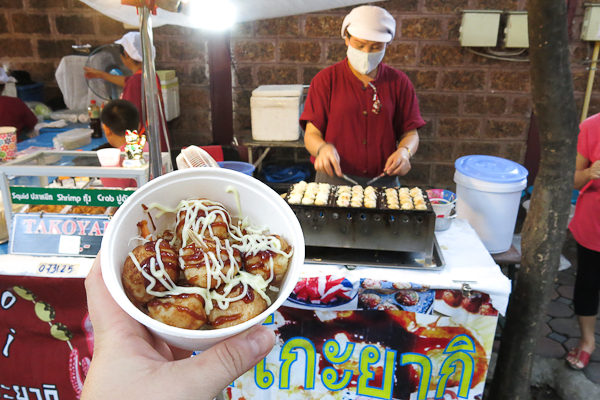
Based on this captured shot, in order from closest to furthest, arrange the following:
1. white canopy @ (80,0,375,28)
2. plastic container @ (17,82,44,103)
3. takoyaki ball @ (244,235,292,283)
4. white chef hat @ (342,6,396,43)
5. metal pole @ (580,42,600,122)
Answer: takoyaki ball @ (244,235,292,283)
white canopy @ (80,0,375,28)
white chef hat @ (342,6,396,43)
metal pole @ (580,42,600,122)
plastic container @ (17,82,44,103)

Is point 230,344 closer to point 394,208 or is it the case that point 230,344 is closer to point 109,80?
point 394,208

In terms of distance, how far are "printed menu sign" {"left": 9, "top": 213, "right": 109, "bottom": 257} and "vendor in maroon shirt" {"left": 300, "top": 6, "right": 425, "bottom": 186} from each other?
1473mm

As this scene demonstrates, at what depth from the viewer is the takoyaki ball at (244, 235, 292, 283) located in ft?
3.12

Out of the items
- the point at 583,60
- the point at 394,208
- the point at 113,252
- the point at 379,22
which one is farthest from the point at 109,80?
the point at 583,60

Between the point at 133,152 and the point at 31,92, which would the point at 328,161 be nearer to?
the point at 133,152

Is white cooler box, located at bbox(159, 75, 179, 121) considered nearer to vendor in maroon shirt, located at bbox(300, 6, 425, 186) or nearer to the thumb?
vendor in maroon shirt, located at bbox(300, 6, 425, 186)

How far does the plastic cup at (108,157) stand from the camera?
187 cm

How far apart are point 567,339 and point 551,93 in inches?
90.7

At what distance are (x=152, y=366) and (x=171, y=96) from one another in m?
4.15

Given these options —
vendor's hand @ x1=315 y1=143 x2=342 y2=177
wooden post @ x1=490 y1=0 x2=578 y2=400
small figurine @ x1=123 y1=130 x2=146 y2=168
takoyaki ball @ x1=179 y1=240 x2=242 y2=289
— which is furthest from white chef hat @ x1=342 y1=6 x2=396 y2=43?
takoyaki ball @ x1=179 y1=240 x2=242 y2=289

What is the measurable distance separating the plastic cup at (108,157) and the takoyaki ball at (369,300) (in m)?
1.29

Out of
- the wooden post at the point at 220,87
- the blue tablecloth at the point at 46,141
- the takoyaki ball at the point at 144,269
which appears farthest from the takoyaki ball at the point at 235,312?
the wooden post at the point at 220,87

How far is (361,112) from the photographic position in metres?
2.83

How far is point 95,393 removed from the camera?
860mm
